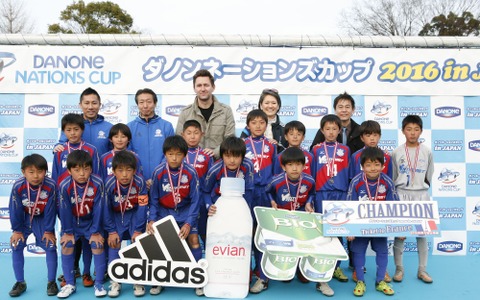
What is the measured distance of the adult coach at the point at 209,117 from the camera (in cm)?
435

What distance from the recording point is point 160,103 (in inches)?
206

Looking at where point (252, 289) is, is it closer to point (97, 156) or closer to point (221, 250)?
point (221, 250)

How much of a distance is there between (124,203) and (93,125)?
113 cm

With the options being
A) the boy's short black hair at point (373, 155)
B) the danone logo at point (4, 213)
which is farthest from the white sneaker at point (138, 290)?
the danone logo at point (4, 213)

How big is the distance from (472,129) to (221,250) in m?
3.92

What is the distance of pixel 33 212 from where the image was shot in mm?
3652

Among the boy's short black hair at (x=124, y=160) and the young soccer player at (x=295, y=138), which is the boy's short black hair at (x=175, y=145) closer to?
the boy's short black hair at (x=124, y=160)

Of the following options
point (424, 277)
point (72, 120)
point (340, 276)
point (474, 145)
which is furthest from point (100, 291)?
point (474, 145)

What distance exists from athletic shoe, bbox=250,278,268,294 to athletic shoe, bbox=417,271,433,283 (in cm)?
170

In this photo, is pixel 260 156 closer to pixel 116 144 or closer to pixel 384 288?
pixel 116 144

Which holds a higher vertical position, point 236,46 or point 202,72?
point 236,46

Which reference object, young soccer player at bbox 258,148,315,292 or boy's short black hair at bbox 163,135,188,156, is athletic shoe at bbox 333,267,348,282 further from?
boy's short black hair at bbox 163,135,188,156

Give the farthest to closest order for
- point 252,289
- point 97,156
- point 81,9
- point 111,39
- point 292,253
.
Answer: point 81,9 → point 111,39 → point 97,156 → point 252,289 → point 292,253

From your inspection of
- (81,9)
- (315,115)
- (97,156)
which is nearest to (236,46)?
(315,115)
